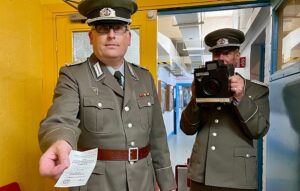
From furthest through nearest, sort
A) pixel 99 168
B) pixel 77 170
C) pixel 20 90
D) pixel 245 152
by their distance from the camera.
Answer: pixel 20 90
pixel 245 152
pixel 99 168
pixel 77 170

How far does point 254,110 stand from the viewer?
1316mm

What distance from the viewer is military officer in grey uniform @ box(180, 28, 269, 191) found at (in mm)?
1386

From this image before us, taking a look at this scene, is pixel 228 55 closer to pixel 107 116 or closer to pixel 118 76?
pixel 118 76

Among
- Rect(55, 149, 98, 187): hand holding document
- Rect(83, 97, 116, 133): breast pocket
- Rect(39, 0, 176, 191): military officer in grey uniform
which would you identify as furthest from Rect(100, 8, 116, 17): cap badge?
Rect(55, 149, 98, 187): hand holding document

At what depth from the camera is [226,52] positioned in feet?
4.82

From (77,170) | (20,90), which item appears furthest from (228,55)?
(20,90)

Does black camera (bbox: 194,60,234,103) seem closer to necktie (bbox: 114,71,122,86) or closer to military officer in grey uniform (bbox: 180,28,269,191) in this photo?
military officer in grey uniform (bbox: 180,28,269,191)

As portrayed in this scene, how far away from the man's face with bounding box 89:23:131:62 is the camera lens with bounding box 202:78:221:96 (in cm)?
49

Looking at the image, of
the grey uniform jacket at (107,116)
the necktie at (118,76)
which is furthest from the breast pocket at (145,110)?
the necktie at (118,76)

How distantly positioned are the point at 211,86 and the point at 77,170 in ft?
2.65

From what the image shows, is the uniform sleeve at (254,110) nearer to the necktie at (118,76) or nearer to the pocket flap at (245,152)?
the pocket flap at (245,152)

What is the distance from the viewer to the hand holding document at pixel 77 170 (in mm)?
728

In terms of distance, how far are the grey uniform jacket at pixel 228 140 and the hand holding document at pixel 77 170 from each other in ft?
2.54

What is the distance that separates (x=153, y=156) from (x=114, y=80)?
442 millimetres
